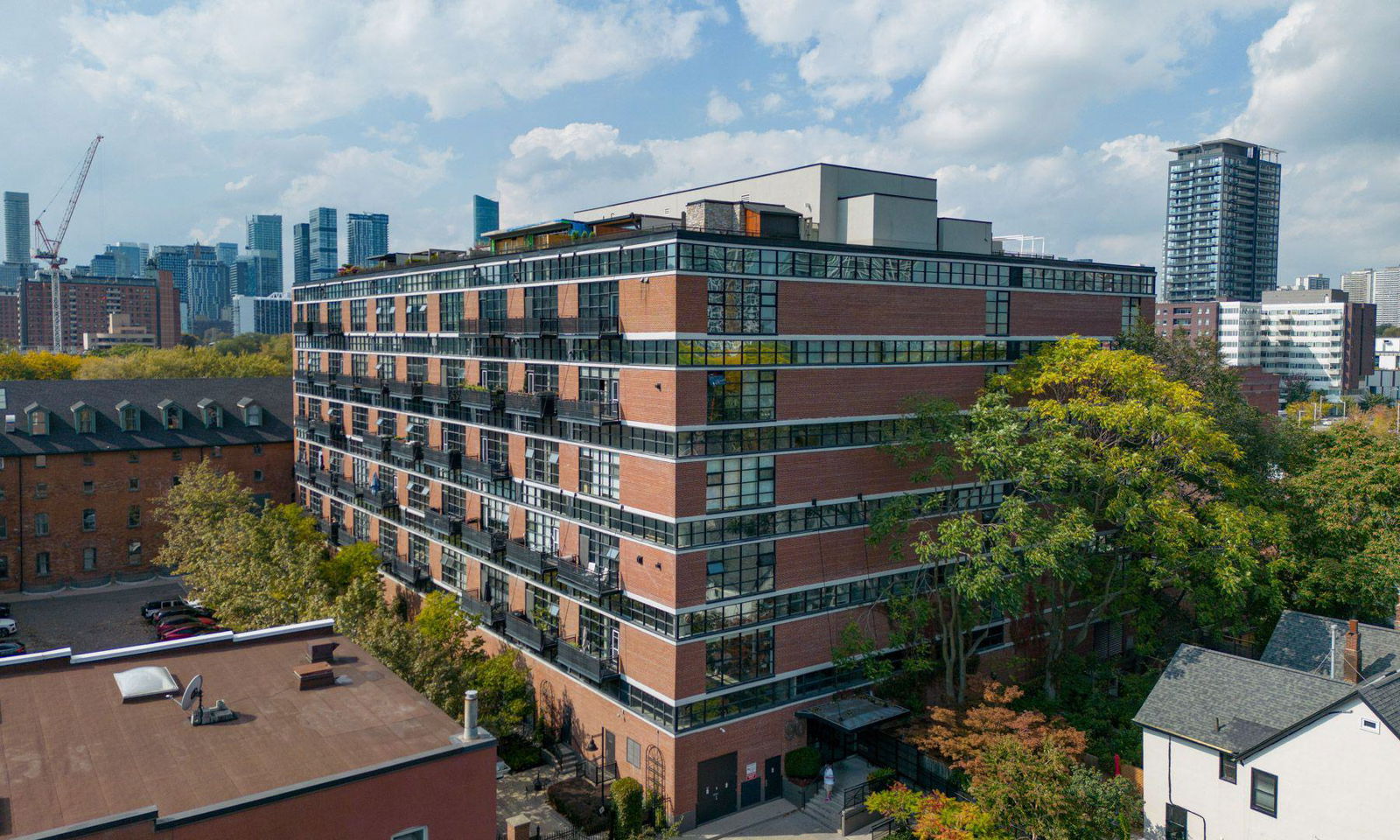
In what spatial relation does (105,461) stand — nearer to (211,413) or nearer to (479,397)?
(211,413)

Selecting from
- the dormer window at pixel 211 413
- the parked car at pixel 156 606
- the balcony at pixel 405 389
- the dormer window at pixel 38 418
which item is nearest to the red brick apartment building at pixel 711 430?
the balcony at pixel 405 389

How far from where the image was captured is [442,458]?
4909cm

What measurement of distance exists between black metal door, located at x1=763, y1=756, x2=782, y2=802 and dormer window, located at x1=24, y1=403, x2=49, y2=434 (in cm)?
5645

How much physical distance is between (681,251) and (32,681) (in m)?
24.0

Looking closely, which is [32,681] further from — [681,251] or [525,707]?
[681,251]

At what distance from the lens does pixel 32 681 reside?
26.5 m

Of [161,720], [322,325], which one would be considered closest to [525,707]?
[161,720]

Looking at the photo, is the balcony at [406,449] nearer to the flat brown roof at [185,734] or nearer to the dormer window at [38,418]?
the flat brown roof at [185,734]

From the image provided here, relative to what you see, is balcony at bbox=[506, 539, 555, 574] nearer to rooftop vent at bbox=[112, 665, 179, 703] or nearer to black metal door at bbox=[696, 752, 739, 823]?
black metal door at bbox=[696, 752, 739, 823]

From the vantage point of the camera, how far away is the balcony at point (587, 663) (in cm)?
3594

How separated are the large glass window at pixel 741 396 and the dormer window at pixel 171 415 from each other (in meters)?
52.2

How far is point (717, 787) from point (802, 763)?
3528mm

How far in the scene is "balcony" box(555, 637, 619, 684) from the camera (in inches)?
1415

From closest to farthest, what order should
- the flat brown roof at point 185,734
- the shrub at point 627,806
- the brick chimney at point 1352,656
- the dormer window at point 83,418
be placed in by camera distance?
the flat brown roof at point 185,734
the brick chimney at point 1352,656
the shrub at point 627,806
the dormer window at point 83,418
